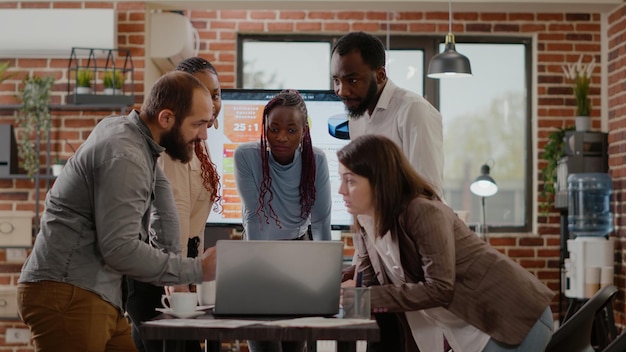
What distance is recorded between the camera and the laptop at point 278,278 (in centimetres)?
201

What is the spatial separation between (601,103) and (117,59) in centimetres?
365

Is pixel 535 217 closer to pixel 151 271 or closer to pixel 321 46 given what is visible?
pixel 321 46

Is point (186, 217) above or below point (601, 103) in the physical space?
below

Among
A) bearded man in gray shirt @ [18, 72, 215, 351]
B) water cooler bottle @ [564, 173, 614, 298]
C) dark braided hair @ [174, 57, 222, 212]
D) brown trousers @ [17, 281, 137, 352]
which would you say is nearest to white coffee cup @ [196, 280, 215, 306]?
bearded man in gray shirt @ [18, 72, 215, 351]

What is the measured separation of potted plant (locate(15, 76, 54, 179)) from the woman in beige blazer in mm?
3634

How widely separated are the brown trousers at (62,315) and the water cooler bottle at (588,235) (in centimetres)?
430

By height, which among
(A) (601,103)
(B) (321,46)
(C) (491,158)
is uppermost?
(B) (321,46)

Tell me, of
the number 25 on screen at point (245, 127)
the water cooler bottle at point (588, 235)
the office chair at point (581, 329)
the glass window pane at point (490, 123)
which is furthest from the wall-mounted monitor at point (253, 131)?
the glass window pane at point (490, 123)

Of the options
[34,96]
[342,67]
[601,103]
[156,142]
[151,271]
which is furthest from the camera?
[601,103]

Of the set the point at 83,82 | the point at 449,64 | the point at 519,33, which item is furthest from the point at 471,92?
the point at 83,82

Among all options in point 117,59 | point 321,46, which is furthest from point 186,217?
point 321,46

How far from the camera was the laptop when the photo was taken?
2.01 m

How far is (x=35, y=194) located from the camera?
18.3 ft

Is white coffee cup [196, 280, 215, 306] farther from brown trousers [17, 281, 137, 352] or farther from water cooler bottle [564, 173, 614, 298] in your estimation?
water cooler bottle [564, 173, 614, 298]
